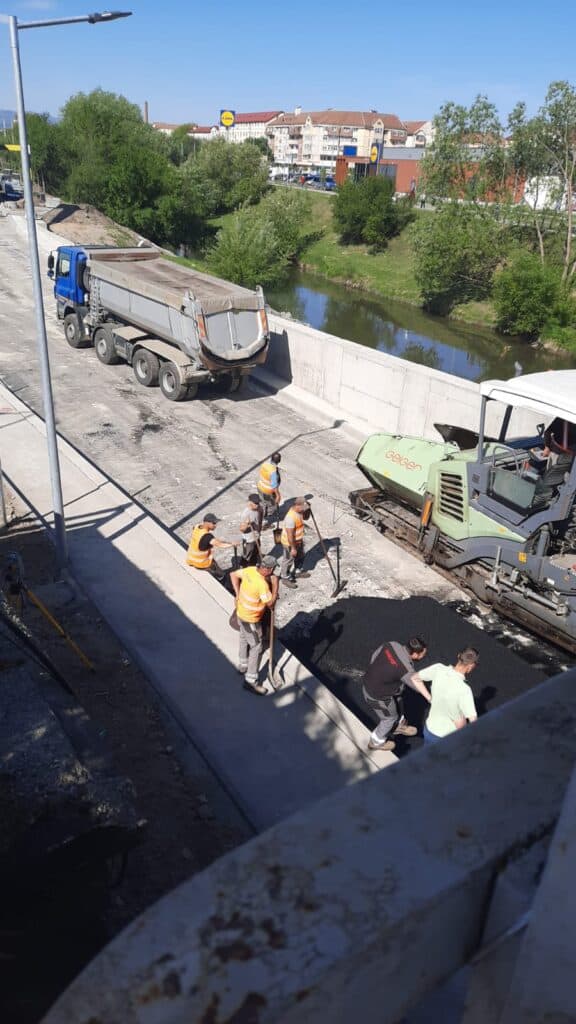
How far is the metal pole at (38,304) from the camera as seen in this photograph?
7.16 m

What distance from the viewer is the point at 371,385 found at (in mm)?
14891

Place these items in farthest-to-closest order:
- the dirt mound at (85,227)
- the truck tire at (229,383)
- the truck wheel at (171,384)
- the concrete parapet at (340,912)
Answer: the dirt mound at (85,227) → the truck tire at (229,383) → the truck wheel at (171,384) → the concrete parapet at (340,912)

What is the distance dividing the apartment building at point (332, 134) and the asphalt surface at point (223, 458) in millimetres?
120609

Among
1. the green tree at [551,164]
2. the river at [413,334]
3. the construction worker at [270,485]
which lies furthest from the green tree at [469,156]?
the construction worker at [270,485]

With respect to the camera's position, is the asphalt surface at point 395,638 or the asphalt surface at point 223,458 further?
the asphalt surface at point 223,458

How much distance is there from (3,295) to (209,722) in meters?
22.1

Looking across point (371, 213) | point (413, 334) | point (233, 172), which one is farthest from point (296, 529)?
point (233, 172)

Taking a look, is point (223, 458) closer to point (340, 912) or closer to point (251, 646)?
point (251, 646)

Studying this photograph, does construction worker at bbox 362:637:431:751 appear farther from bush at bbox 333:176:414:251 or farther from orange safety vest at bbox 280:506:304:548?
bush at bbox 333:176:414:251

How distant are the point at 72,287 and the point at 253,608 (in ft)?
48.1

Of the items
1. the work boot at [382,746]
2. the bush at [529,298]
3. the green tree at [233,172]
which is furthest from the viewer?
the green tree at [233,172]

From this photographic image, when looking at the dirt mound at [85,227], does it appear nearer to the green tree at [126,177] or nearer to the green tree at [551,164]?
the green tree at [126,177]

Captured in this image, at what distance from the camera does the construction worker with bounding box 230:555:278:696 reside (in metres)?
6.94

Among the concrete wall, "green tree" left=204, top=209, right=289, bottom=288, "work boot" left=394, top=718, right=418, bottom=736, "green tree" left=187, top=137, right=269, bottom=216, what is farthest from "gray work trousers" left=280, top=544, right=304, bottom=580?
"green tree" left=187, top=137, right=269, bottom=216
